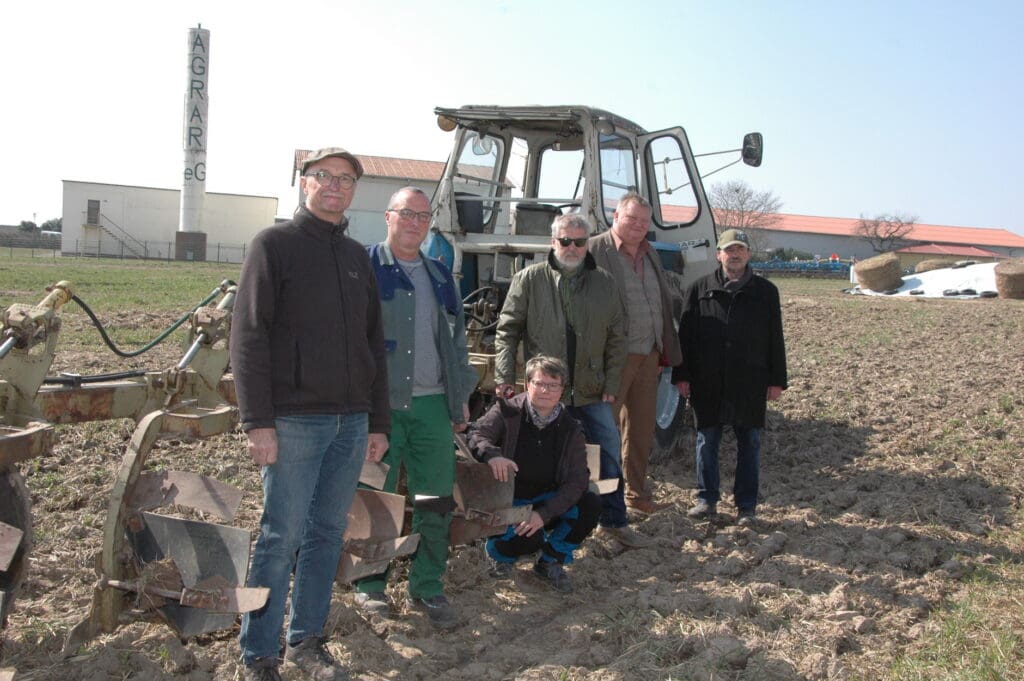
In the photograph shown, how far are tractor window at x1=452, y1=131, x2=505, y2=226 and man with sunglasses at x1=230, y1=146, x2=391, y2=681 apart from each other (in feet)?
12.8

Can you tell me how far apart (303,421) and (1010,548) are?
3779mm

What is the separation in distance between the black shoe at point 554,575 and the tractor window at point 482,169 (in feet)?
10.9

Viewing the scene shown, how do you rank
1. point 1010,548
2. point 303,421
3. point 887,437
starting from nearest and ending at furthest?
point 303,421 → point 1010,548 → point 887,437

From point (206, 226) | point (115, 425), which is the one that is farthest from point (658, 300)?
point (206, 226)

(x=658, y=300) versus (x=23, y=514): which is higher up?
(x=658, y=300)

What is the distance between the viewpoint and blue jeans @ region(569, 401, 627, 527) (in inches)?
186

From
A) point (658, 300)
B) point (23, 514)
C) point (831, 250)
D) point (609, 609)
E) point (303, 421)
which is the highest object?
point (831, 250)

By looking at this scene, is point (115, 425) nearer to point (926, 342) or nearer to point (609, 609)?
point (609, 609)

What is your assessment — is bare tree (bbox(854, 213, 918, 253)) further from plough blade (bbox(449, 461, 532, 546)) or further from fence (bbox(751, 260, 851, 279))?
plough blade (bbox(449, 461, 532, 546))

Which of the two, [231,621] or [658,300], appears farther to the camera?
[658,300]

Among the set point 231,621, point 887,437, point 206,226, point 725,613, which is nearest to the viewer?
point 231,621

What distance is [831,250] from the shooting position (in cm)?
6956

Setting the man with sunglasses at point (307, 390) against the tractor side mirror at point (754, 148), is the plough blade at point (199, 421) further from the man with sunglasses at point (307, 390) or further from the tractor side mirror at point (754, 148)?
the tractor side mirror at point (754, 148)

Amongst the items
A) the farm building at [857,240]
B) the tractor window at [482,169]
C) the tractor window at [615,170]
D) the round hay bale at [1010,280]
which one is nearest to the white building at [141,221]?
the round hay bale at [1010,280]
